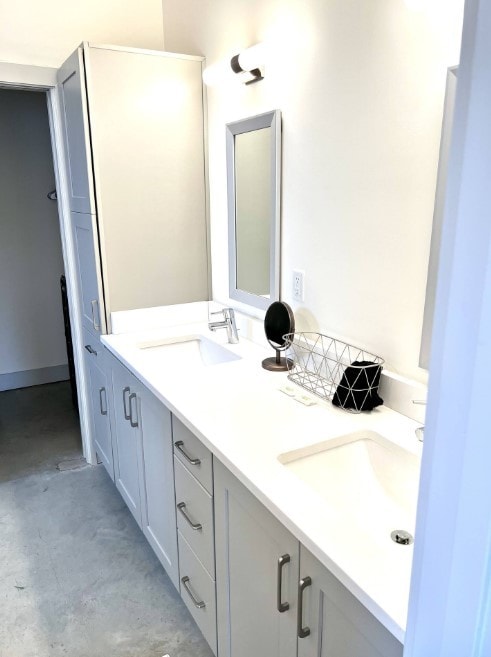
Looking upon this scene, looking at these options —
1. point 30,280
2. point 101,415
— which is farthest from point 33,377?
point 101,415

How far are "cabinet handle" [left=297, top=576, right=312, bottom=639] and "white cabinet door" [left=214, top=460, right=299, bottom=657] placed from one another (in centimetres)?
3

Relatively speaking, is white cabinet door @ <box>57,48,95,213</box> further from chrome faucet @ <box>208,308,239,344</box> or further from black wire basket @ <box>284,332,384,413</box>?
black wire basket @ <box>284,332,384,413</box>

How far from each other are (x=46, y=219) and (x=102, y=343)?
1997mm

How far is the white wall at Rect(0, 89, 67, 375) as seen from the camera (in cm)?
375

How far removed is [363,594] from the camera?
33.2 inches

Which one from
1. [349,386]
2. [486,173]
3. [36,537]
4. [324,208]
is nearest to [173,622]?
[36,537]

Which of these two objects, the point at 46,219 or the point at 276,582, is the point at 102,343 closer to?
the point at 276,582

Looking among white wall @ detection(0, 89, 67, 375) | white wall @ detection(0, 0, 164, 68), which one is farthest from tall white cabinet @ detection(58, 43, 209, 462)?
white wall @ detection(0, 89, 67, 375)

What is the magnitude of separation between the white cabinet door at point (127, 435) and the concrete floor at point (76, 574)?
0.20 meters

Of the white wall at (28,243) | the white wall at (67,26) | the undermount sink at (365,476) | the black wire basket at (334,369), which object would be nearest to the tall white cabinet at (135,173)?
the white wall at (67,26)

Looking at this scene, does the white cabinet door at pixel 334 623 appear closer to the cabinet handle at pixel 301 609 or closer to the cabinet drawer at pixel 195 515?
the cabinet handle at pixel 301 609

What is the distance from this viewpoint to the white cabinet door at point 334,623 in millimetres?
859

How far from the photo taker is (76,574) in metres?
2.10

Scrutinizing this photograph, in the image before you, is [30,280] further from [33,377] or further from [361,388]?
[361,388]
